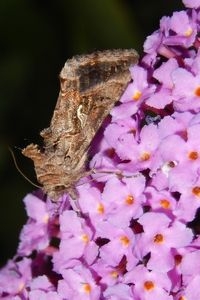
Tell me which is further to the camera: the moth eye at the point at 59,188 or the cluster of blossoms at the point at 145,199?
the moth eye at the point at 59,188

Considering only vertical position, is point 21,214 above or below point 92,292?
below

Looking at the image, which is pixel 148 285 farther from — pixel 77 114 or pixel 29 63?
pixel 29 63

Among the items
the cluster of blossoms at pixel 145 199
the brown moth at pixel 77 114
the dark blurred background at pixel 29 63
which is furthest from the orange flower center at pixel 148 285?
the dark blurred background at pixel 29 63


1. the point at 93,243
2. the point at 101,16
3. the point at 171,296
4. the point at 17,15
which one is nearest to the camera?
the point at 171,296

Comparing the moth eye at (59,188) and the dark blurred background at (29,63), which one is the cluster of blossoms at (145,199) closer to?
the moth eye at (59,188)

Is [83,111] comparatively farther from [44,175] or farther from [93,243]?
[93,243]

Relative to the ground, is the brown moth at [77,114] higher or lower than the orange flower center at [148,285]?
higher

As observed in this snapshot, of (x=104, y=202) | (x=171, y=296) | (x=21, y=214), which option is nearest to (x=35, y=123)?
(x=21, y=214)

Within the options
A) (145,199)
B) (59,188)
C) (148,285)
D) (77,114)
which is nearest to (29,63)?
(77,114)
